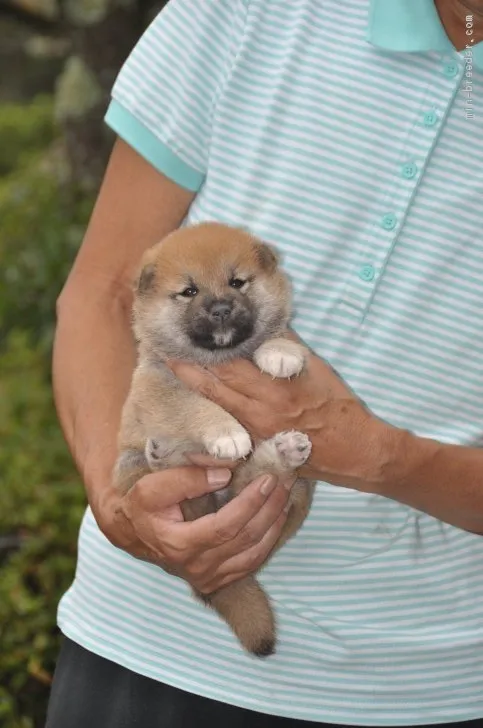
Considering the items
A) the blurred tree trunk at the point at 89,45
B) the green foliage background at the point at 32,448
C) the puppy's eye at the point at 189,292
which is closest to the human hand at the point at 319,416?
the puppy's eye at the point at 189,292

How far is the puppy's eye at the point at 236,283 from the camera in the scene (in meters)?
1.93

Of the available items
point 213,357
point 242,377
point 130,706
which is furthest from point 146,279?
point 130,706

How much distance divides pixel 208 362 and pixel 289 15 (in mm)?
675

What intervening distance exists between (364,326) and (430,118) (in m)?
0.39

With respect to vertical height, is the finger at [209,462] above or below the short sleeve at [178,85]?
below

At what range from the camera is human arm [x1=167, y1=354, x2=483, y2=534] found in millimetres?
1729

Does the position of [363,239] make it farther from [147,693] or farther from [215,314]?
Result: [147,693]

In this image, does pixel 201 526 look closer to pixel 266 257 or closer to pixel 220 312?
pixel 220 312

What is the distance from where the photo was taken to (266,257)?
1889 millimetres

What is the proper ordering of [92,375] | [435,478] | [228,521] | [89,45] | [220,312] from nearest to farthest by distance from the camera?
[228,521] → [435,478] → [220,312] → [92,375] → [89,45]

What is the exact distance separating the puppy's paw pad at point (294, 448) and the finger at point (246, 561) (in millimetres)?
104

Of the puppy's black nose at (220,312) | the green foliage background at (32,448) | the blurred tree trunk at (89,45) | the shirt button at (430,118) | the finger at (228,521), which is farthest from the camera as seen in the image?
the blurred tree trunk at (89,45)

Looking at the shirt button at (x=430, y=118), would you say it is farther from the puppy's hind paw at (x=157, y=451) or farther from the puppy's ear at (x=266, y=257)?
the puppy's hind paw at (x=157, y=451)

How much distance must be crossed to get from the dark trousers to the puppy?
6.4 inches
